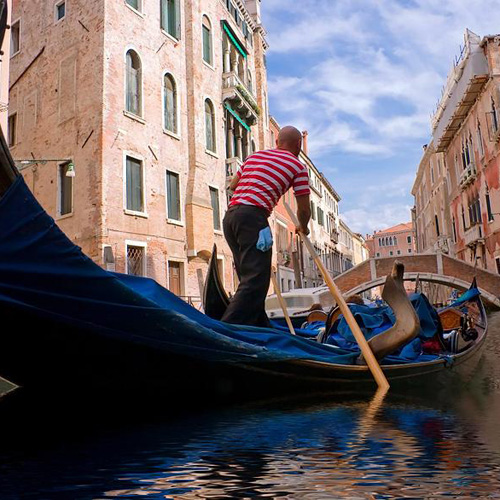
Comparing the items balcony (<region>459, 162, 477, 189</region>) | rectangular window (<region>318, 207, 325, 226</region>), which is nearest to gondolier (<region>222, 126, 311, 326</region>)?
balcony (<region>459, 162, 477, 189</region>)

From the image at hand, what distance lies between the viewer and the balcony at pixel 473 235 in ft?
49.9

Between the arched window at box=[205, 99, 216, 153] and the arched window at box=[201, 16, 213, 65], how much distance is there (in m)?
1.04

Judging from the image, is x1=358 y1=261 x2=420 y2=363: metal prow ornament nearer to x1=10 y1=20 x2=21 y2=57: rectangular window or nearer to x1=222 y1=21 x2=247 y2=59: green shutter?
x1=10 y1=20 x2=21 y2=57: rectangular window

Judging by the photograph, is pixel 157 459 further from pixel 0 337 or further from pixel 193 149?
pixel 193 149

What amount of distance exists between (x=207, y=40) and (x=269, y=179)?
411 inches

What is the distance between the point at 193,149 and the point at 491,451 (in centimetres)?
976

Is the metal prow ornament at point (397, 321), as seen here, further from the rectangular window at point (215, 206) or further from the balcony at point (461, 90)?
the balcony at point (461, 90)

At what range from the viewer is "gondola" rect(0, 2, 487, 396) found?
1.49 meters

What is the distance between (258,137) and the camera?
1465 cm

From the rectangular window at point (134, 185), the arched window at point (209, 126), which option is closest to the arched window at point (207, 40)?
the arched window at point (209, 126)

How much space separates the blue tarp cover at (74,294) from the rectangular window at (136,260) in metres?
7.03

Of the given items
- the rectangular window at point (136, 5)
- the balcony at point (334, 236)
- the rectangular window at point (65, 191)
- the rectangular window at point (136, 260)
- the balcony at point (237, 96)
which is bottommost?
the rectangular window at point (136, 260)

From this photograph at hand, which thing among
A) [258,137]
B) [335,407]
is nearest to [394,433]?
[335,407]

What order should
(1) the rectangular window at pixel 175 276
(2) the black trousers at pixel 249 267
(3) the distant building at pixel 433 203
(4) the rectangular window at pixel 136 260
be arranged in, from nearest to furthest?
(2) the black trousers at pixel 249 267 < (4) the rectangular window at pixel 136 260 < (1) the rectangular window at pixel 175 276 < (3) the distant building at pixel 433 203
